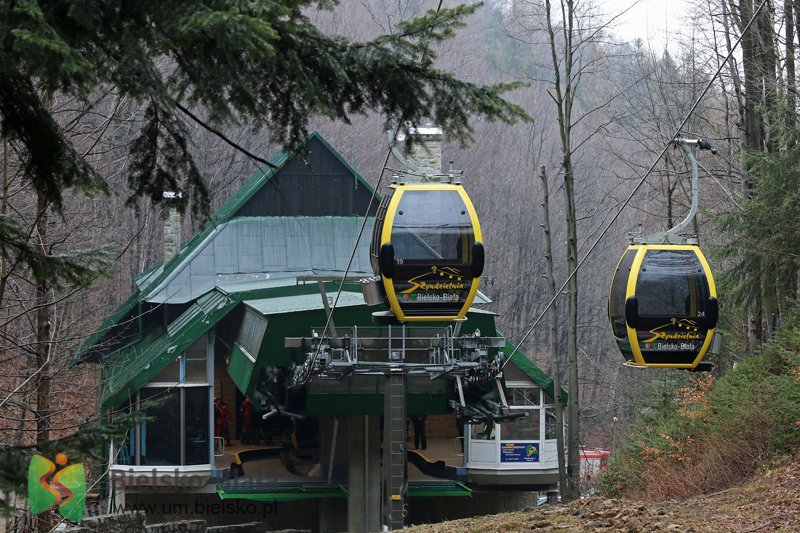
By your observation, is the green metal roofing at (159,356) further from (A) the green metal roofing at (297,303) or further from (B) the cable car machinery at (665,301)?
(B) the cable car machinery at (665,301)

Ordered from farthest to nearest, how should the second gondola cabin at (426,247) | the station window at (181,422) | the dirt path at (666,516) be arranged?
the station window at (181,422)
the second gondola cabin at (426,247)
the dirt path at (666,516)

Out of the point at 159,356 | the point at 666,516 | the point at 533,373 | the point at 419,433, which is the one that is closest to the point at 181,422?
the point at 159,356

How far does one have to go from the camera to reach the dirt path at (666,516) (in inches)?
475

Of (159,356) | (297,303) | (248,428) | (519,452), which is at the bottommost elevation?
(519,452)

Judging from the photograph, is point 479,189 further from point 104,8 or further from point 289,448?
point 104,8

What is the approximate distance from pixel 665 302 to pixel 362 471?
45.1 feet

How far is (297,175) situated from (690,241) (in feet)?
62.8

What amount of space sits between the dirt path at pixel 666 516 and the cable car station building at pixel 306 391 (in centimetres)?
807

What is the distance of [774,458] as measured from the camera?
59.1 feet

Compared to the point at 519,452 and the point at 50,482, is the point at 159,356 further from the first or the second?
the point at 50,482

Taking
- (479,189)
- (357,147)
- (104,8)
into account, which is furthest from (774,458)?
(479,189)

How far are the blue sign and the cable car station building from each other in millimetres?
34

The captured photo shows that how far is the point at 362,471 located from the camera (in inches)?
1065

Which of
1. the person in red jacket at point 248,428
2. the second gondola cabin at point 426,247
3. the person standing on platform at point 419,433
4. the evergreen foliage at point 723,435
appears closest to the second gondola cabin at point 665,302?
the second gondola cabin at point 426,247
